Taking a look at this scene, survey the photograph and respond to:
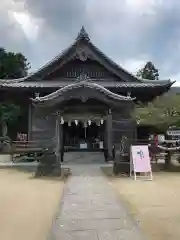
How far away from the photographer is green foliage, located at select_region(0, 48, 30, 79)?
39.1 meters

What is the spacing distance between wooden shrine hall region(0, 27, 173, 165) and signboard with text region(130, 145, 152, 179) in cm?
362

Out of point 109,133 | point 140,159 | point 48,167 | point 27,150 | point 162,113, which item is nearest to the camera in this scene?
point 140,159

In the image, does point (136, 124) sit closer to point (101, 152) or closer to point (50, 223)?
point (101, 152)

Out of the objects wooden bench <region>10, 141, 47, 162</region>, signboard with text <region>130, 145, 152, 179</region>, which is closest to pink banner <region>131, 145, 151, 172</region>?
signboard with text <region>130, 145, 152, 179</region>

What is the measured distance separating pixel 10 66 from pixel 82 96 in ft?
80.9

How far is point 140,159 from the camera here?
12.4 m

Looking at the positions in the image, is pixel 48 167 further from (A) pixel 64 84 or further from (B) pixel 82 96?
(A) pixel 64 84

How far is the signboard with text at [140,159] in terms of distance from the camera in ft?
39.9

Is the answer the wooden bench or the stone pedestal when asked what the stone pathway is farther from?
the wooden bench

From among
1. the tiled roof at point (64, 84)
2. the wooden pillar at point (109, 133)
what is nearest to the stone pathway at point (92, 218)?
the wooden pillar at point (109, 133)

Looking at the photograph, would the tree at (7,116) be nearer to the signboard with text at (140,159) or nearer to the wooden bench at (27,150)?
the wooden bench at (27,150)

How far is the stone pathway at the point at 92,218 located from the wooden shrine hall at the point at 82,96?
7.69m

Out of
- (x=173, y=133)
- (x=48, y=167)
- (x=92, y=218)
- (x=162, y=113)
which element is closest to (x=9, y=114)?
(x=173, y=133)

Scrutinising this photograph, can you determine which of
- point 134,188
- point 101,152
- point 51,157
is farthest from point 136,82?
point 134,188
